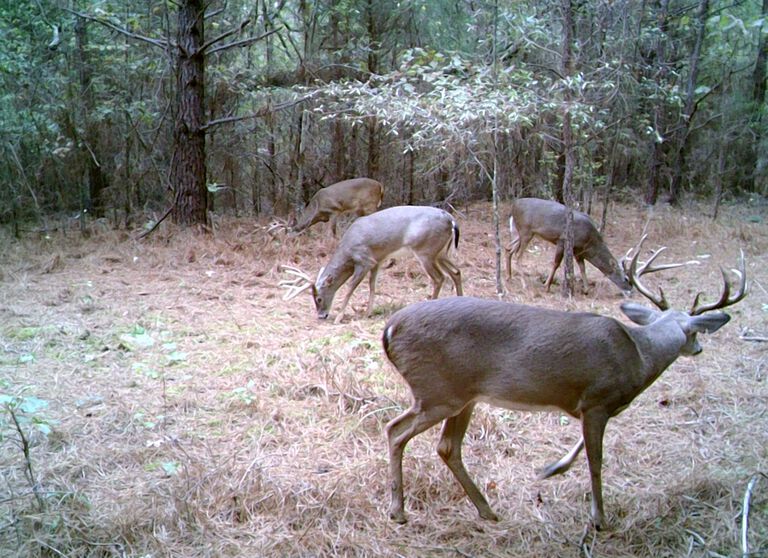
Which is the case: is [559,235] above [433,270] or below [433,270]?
above

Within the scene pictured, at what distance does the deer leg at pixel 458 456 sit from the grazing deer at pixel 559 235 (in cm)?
573

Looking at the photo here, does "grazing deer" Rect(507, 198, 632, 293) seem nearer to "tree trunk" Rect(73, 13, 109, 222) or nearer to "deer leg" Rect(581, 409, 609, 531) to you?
"deer leg" Rect(581, 409, 609, 531)

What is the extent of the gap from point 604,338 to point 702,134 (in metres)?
17.5

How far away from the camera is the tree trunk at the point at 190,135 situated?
432 inches

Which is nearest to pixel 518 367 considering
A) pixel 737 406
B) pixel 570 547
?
pixel 570 547

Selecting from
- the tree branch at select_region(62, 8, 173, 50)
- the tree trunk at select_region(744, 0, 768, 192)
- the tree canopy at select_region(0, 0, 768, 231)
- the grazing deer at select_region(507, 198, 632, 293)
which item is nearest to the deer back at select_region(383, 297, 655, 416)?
the tree canopy at select_region(0, 0, 768, 231)

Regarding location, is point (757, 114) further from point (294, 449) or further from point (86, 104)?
point (294, 449)

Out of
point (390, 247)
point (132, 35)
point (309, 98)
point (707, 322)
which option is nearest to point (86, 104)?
point (132, 35)

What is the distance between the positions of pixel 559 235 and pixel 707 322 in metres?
5.88

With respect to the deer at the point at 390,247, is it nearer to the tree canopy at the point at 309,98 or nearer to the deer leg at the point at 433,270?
the deer leg at the point at 433,270

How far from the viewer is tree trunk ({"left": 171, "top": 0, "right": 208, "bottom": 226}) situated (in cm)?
1097

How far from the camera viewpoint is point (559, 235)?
32.2 ft

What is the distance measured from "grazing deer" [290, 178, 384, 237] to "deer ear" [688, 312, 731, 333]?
9427 mm

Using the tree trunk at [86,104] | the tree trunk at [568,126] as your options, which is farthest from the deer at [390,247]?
the tree trunk at [86,104]
